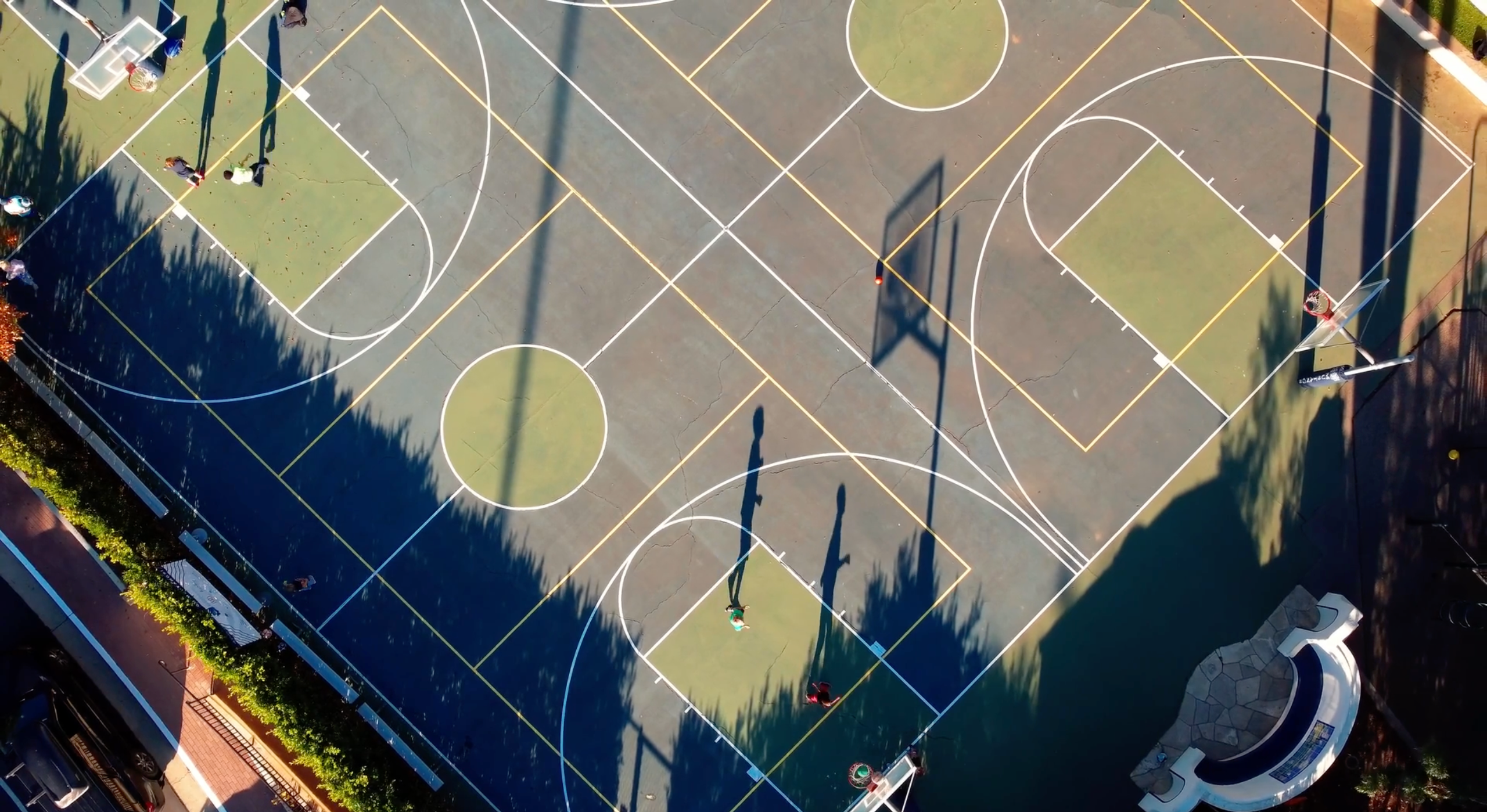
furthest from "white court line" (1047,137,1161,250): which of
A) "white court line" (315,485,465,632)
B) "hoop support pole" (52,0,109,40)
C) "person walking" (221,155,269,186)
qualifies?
"hoop support pole" (52,0,109,40)

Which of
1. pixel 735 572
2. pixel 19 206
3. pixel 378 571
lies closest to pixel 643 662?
pixel 735 572

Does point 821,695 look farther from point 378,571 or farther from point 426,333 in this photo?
point 426,333

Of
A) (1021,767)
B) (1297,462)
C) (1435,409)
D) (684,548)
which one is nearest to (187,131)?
(684,548)

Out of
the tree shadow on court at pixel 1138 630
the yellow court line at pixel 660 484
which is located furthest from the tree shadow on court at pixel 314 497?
the tree shadow on court at pixel 1138 630

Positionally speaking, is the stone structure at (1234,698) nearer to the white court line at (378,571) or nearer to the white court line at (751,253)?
the white court line at (751,253)

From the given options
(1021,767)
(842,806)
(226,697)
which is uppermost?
(1021,767)

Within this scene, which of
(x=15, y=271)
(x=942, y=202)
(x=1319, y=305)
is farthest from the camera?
(x=942, y=202)

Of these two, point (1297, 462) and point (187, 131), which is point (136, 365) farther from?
point (1297, 462)
